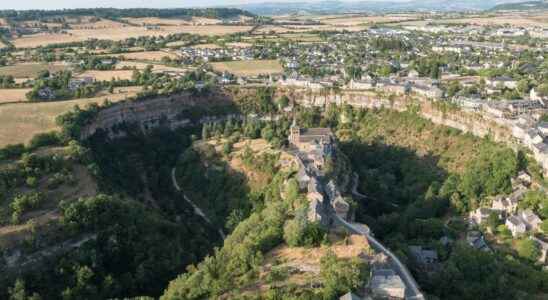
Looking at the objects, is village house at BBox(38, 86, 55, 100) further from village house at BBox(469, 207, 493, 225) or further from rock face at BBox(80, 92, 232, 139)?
village house at BBox(469, 207, 493, 225)

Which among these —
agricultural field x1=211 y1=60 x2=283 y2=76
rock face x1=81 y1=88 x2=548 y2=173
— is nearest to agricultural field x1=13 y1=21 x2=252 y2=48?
agricultural field x1=211 y1=60 x2=283 y2=76

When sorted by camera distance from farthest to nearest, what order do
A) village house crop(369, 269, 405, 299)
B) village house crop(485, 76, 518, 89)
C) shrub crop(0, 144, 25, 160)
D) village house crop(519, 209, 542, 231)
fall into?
1. village house crop(485, 76, 518, 89)
2. shrub crop(0, 144, 25, 160)
3. village house crop(519, 209, 542, 231)
4. village house crop(369, 269, 405, 299)

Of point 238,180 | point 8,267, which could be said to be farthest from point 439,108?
point 8,267

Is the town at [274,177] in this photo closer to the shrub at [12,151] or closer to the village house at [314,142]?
the shrub at [12,151]

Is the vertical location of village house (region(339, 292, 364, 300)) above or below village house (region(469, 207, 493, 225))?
above

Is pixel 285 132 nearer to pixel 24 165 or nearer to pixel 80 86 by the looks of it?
pixel 24 165
